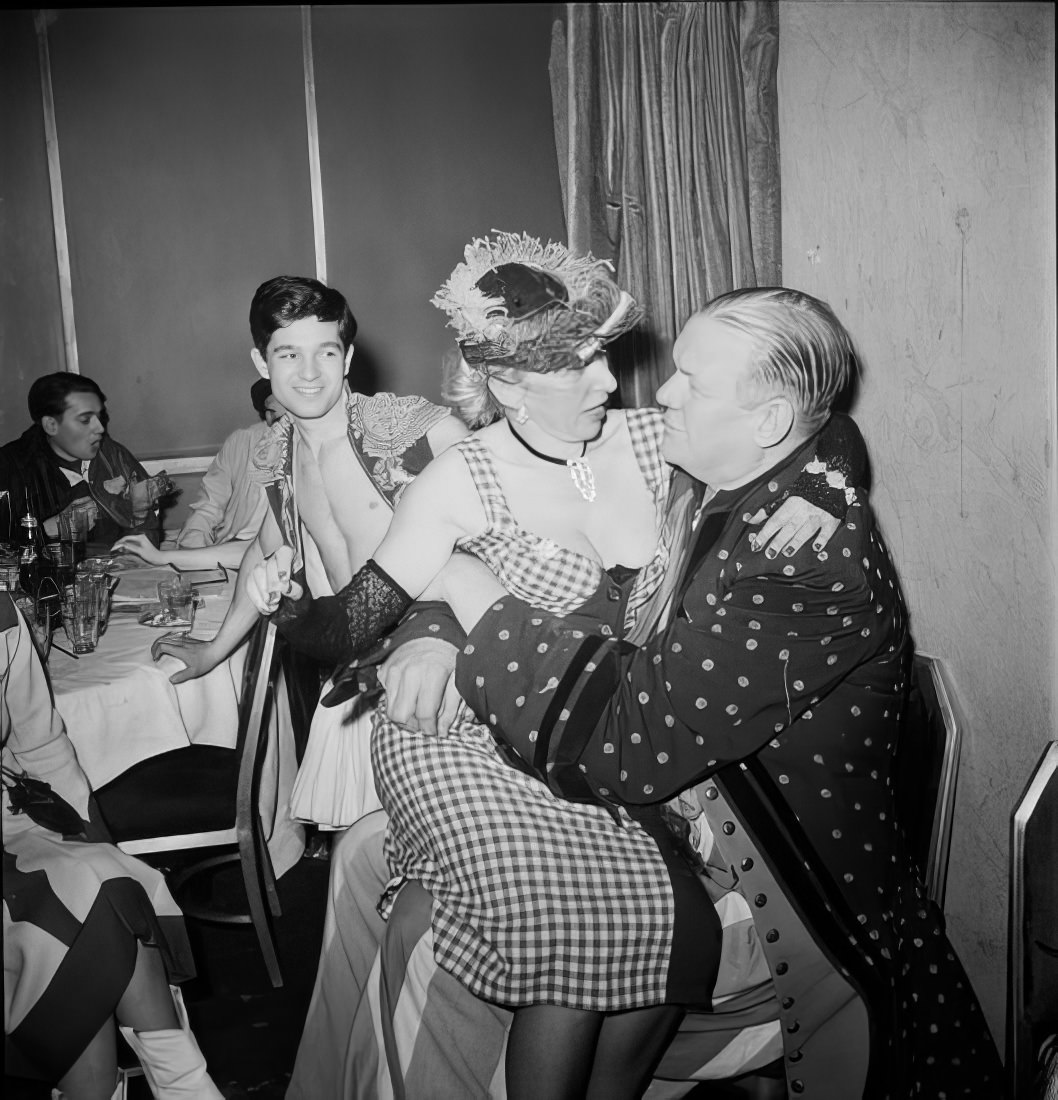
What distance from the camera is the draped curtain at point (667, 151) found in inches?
73.5

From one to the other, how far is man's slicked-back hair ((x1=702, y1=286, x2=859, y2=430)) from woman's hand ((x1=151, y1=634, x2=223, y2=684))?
0.86m

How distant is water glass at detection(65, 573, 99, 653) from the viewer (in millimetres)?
1700

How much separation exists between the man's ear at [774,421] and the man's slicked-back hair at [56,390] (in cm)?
95

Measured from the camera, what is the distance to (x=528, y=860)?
1.68 metres

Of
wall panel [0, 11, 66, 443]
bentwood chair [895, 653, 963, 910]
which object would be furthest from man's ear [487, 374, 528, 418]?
bentwood chair [895, 653, 963, 910]

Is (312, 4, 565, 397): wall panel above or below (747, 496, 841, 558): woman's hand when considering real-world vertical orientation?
above

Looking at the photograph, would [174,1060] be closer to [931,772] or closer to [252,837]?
[252,837]

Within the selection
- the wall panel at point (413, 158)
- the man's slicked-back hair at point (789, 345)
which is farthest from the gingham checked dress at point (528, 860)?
the man's slicked-back hair at point (789, 345)

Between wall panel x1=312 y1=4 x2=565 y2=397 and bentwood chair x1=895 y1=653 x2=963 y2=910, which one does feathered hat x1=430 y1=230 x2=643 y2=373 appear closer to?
wall panel x1=312 y1=4 x2=565 y2=397

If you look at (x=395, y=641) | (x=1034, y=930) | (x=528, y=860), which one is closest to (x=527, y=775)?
(x=528, y=860)

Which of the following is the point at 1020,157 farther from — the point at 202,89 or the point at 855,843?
the point at 202,89

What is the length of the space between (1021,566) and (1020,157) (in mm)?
694

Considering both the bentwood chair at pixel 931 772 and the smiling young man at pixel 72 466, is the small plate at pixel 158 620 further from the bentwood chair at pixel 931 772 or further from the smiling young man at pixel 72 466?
the bentwood chair at pixel 931 772

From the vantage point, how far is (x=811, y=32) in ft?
6.48
